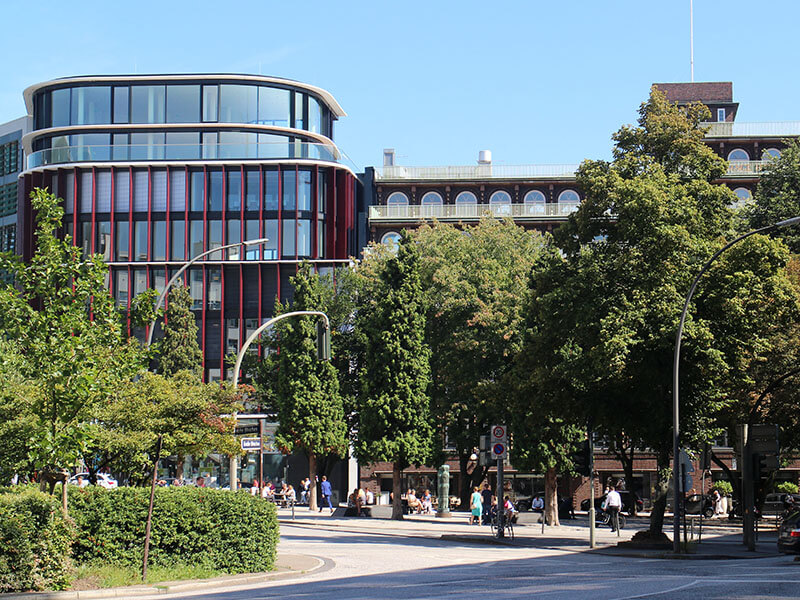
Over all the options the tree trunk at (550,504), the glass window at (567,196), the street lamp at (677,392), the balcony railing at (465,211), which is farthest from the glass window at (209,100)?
the street lamp at (677,392)

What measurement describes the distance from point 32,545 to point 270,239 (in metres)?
52.8

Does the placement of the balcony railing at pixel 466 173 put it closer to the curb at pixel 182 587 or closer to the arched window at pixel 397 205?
the arched window at pixel 397 205

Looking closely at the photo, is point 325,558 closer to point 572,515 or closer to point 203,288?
point 572,515

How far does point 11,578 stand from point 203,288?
Result: 52.9 meters

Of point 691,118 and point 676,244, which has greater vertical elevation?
point 691,118

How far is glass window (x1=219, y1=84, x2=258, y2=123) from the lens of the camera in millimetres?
71812

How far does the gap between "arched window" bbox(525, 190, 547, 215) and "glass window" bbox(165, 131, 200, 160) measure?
2239 cm

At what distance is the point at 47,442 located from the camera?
18781 mm

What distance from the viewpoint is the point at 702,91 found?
7956 cm

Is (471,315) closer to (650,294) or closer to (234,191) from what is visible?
(650,294)

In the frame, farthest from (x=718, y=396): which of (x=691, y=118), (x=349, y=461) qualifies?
(x=349, y=461)

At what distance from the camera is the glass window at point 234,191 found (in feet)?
231

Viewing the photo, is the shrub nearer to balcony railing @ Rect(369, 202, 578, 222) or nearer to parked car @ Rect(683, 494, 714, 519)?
parked car @ Rect(683, 494, 714, 519)

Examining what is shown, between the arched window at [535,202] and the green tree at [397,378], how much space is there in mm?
28587
